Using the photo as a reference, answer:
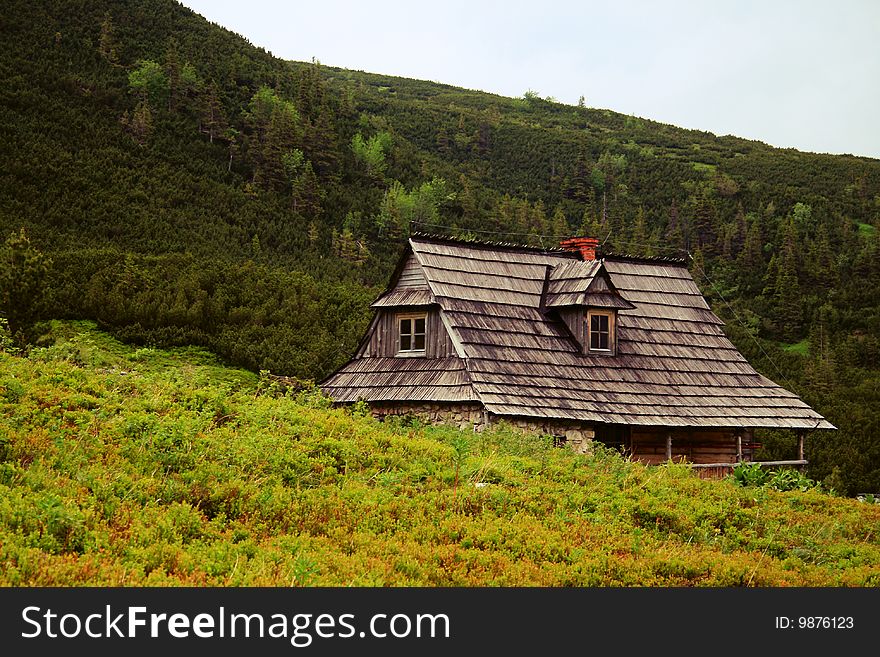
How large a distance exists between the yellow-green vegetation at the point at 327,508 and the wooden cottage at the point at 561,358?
4.98 metres

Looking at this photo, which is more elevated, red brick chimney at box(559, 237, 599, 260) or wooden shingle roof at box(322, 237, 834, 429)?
red brick chimney at box(559, 237, 599, 260)

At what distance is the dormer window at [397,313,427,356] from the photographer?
24766 mm

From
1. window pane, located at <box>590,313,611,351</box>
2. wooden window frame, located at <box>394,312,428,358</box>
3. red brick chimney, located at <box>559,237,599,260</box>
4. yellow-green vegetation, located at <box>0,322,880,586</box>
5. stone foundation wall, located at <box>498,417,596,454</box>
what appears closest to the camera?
yellow-green vegetation, located at <box>0,322,880,586</box>

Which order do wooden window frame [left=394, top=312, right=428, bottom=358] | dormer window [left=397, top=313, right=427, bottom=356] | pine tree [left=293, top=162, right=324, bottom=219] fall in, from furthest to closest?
pine tree [left=293, top=162, right=324, bottom=219] < dormer window [left=397, top=313, right=427, bottom=356] < wooden window frame [left=394, top=312, right=428, bottom=358]

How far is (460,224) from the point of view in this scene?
6575 centimetres

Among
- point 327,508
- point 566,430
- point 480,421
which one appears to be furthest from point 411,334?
point 327,508

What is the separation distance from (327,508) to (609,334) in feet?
51.5

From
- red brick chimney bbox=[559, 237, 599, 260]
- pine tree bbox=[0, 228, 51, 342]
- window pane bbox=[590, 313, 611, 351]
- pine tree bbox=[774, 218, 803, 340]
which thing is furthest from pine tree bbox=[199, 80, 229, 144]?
window pane bbox=[590, 313, 611, 351]

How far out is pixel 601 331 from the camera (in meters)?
26.0

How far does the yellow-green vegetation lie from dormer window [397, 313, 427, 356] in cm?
687

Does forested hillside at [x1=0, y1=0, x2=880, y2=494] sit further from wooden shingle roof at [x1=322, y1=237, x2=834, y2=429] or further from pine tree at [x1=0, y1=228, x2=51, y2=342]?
wooden shingle roof at [x1=322, y1=237, x2=834, y2=429]

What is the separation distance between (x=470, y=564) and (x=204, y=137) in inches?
2202
